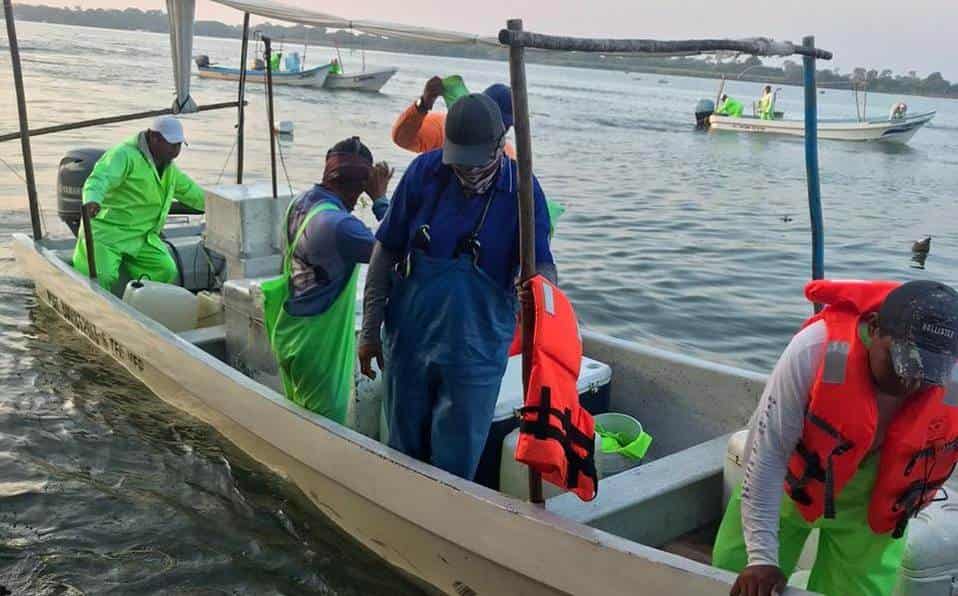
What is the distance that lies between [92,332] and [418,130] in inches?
126

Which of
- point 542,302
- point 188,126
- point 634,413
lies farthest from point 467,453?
point 188,126

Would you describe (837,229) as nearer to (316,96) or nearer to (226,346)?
(226,346)

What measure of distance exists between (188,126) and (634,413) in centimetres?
2164

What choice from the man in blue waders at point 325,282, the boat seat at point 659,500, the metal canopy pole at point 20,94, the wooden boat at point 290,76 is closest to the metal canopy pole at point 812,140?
the boat seat at point 659,500

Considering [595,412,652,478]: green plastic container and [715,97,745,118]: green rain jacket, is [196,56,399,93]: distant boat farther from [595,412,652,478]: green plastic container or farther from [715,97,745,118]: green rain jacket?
[595,412,652,478]: green plastic container

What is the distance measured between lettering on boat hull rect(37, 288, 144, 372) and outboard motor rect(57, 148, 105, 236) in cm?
72

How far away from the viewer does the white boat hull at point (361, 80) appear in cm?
3825

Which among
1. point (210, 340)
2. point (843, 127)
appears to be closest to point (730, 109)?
point (843, 127)

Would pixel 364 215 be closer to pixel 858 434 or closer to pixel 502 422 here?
pixel 502 422

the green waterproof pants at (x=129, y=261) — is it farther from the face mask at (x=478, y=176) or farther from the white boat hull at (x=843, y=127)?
the white boat hull at (x=843, y=127)

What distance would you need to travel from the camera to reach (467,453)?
145 inches

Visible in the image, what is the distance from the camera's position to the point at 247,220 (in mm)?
6082

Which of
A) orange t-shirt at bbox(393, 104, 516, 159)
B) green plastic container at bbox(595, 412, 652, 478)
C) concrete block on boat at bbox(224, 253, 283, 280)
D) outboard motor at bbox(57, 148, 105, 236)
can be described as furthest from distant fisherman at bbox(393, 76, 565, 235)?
outboard motor at bbox(57, 148, 105, 236)

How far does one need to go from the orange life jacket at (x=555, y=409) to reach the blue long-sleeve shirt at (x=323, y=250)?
112 cm
